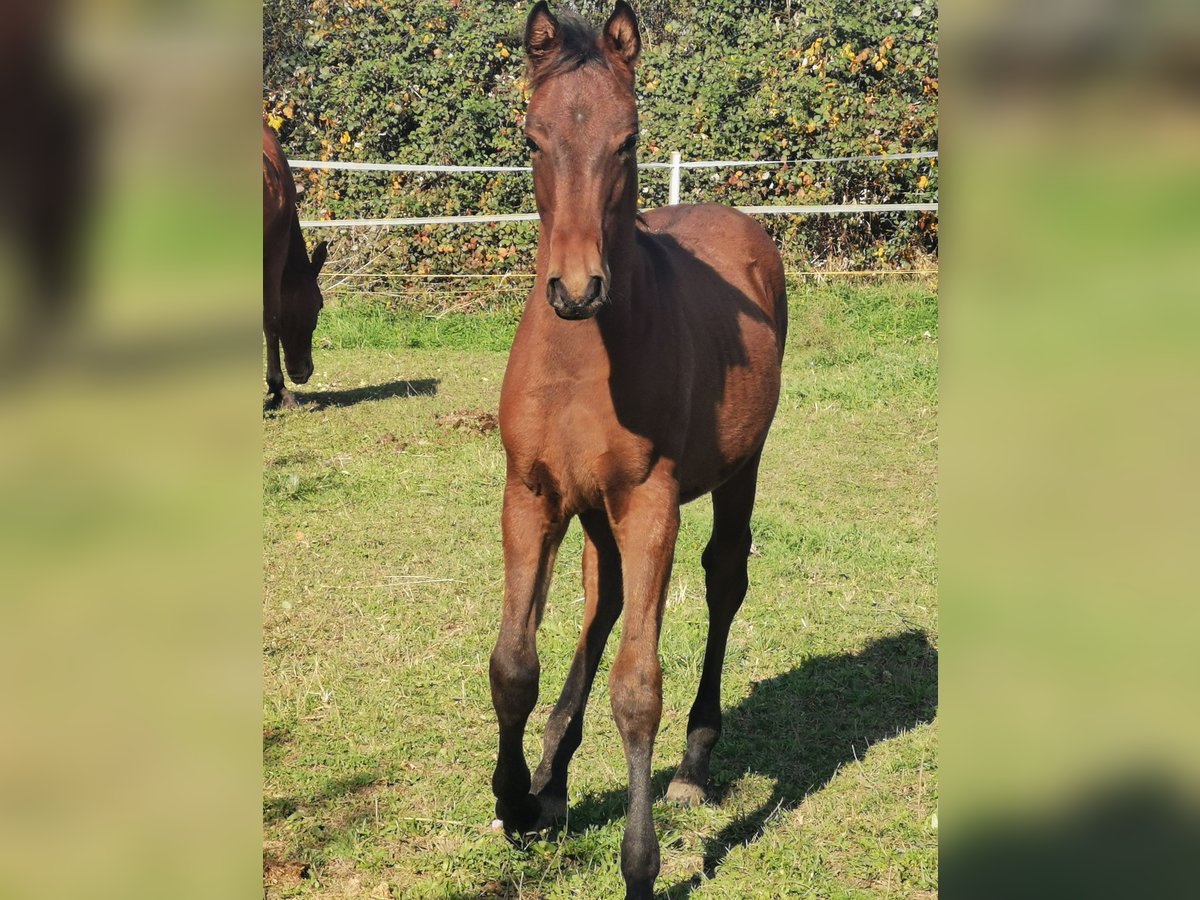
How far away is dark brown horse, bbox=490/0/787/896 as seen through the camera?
3.17 metres

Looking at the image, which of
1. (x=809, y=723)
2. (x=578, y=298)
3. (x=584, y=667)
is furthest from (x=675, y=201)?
(x=578, y=298)

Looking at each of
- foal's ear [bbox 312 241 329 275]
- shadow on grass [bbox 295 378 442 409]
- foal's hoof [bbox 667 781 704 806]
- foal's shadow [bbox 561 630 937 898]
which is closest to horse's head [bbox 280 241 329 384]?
foal's ear [bbox 312 241 329 275]

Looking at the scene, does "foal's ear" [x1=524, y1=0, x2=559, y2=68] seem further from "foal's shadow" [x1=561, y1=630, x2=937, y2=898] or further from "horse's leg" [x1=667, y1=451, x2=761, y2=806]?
"foal's shadow" [x1=561, y1=630, x2=937, y2=898]

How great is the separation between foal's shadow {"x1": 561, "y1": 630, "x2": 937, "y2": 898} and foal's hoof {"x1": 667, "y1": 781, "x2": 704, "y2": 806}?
85 millimetres

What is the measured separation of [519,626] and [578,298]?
125 centimetres

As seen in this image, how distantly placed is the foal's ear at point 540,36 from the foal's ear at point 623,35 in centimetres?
16

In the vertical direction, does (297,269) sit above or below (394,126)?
below
